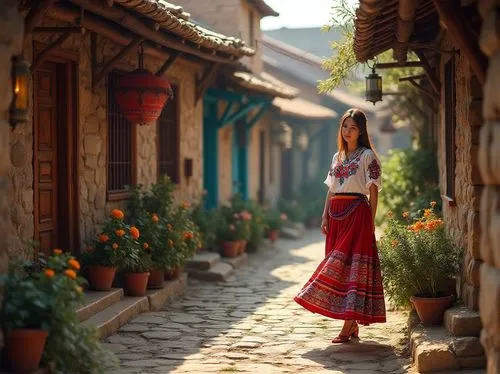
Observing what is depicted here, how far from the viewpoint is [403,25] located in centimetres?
711

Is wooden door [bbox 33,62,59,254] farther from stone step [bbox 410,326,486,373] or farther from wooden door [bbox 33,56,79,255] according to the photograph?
stone step [bbox 410,326,486,373]

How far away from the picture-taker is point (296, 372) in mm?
6289

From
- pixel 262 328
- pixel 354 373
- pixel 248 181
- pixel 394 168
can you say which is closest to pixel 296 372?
pixel 354 373

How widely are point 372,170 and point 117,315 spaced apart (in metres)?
2.47

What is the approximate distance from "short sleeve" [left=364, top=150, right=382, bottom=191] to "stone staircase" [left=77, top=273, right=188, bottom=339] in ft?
7.84

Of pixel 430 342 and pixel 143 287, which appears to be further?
pixel 143 287

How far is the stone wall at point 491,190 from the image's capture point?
437cm

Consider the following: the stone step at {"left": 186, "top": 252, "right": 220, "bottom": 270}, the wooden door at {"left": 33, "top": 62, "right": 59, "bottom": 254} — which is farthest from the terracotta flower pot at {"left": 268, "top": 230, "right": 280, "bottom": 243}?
the wooden door at {"left": 33, "top": 62, "right": 59, "bottom": 254}

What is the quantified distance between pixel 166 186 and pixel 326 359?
155 inches

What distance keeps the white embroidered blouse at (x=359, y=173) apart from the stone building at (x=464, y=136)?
697mm

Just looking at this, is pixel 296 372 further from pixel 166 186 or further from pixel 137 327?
pixel 166 186

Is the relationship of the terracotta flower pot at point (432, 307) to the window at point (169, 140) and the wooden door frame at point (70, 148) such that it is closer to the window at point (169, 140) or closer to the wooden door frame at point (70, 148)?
the wooden door frame at point (70, 148)

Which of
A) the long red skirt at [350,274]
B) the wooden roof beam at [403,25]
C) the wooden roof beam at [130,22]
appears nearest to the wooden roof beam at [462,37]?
the wooden roof beam at [403,25]

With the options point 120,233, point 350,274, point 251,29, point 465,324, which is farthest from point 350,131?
point 251,29
